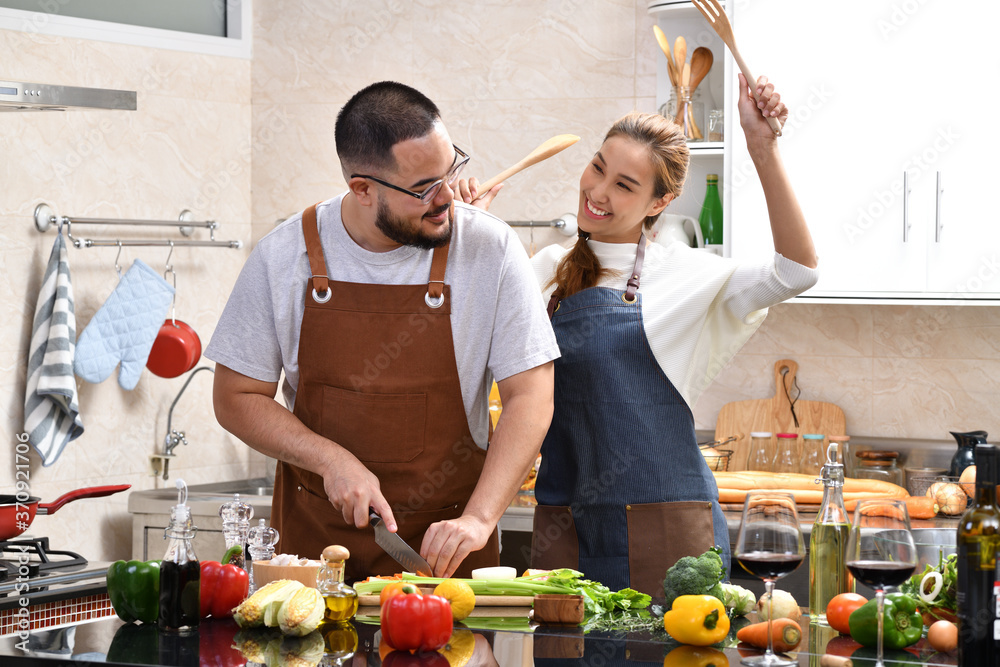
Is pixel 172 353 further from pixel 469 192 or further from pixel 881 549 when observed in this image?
pixel 881 549

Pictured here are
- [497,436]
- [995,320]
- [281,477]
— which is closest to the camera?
[497,436]

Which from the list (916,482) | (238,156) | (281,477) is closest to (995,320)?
(916,482)

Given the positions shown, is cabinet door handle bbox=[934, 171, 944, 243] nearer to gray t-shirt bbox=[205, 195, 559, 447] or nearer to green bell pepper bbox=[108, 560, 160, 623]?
gray t-shirt bbox=[205, 195, 559, 447]

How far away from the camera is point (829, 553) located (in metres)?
1.42

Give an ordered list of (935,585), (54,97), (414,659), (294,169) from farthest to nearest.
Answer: (294,169) < (54,97) < (935,585) < (414,659)

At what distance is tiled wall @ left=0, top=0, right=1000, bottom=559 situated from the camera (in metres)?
2.97

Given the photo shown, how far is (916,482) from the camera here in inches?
117

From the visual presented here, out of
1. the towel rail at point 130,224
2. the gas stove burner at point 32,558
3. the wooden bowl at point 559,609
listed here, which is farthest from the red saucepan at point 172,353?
the wooden bowl at point 559,609

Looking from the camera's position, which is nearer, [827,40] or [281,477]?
[281,477]

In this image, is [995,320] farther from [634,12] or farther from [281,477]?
[281,477]

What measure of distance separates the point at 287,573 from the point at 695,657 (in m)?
0.57

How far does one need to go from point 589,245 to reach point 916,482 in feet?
4.71

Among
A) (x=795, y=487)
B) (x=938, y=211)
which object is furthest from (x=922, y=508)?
(x=938, y=211)

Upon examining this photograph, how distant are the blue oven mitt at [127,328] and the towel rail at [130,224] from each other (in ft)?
0.36
